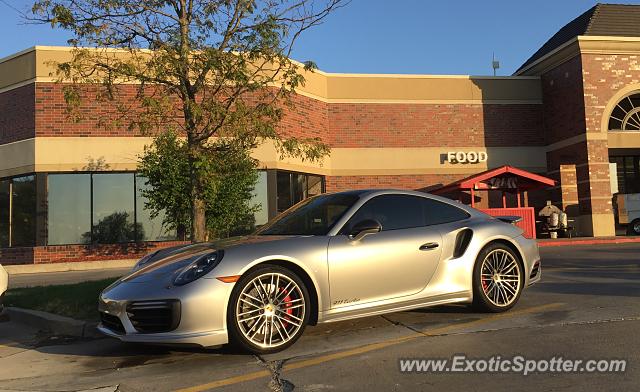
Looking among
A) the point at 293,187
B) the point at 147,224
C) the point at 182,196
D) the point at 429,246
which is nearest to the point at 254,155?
the point at 293,187

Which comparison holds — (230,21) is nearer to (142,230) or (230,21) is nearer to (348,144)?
(142,230)

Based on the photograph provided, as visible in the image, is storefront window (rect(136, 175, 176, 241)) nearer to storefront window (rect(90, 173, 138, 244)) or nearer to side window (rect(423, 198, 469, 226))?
storefront window (rect(90, 173, 138, 244))

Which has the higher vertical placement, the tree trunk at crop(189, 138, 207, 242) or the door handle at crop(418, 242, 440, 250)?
the tree trunk at crop(189, 138, 207, 242)

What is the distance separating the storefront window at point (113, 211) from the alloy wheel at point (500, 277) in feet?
53.2

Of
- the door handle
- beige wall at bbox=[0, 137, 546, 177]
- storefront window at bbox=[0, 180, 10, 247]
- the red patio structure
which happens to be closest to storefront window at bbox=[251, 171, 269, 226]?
beige wall at bbox=[0, 137, 546, 177]

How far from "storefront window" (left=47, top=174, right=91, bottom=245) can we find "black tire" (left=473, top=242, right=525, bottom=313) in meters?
17.0

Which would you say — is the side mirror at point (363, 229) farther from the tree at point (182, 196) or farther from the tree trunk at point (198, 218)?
the tree at point (182, 196)

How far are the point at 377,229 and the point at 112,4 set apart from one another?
495 centimetres

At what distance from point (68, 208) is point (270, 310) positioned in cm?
1704

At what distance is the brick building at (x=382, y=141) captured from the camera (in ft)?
63.6

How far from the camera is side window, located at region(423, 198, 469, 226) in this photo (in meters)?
5.78

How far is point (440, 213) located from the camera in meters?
5.88

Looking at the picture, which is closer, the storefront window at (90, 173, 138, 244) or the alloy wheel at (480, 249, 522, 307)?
the alloy wheel at (480, 249, 522, 307)

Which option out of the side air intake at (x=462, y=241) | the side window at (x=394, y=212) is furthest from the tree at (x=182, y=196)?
the side air intake at (x=462, y=241)
